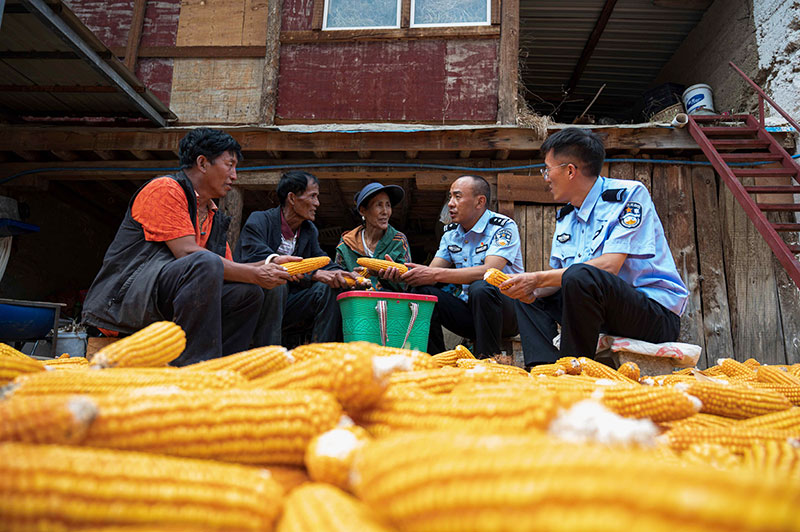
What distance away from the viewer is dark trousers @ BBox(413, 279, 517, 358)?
15.5 ft

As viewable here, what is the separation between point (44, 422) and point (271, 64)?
6.79m

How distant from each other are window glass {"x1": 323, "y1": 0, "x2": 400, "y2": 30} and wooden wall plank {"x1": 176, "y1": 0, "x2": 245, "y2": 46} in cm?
133

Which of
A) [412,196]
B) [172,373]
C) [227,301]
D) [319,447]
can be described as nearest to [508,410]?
[319,447]

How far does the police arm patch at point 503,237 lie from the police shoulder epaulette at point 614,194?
122 centimetres

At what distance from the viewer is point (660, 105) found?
29.2ft

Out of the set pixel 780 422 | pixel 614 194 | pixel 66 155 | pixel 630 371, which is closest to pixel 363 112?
pixel 614 194

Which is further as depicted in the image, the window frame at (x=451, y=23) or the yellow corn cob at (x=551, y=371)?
the window frame at (x=451, y=23)

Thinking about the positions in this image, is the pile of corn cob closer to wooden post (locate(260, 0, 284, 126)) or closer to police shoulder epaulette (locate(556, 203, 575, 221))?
police shoulder epaulette (locate(556, 203, 575, 221))

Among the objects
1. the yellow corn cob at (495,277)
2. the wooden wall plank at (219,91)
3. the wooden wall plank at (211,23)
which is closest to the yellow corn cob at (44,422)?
the yellow corn cob at (495,277)

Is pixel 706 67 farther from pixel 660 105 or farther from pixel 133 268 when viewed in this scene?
pixel 133 268

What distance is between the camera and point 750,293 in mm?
5930

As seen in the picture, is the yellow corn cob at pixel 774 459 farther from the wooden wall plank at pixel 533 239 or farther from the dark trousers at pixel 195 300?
the wooden wall plank at pixel 533 239

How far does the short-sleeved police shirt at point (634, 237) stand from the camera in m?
3.78

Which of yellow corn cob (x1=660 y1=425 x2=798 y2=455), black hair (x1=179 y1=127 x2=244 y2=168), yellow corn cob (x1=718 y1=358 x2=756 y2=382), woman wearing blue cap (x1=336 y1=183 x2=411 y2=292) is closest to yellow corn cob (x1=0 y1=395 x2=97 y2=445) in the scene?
yellow corn cob (x1=660 y1=425 x2=798 y2=455)
